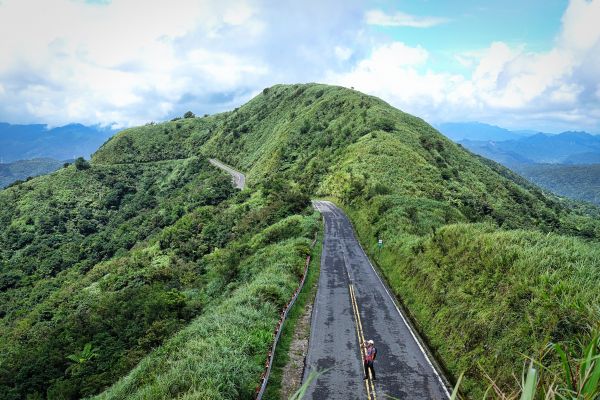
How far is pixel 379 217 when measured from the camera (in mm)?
43000

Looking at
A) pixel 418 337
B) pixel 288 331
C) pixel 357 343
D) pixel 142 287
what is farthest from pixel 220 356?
pixel 142 287

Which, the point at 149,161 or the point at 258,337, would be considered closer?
the point at 258,337

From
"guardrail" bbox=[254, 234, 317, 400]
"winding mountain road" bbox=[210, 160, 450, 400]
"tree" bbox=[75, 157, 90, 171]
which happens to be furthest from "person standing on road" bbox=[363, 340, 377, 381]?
"tree" bbox=[75, 157, 90, 171]

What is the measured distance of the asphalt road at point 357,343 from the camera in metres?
16.1

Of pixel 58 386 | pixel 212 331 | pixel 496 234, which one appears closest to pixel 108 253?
pixel 58 386

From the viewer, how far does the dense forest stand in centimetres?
1568

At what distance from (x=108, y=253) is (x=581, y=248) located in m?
70.9

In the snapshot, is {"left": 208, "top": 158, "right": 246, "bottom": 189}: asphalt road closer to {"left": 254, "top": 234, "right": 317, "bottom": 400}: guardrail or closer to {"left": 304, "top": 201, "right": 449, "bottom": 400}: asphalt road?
{"left": 304, "top": 201, "right": 449, "bottom": 400}: asphalt road

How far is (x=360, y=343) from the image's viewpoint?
20.1 meters

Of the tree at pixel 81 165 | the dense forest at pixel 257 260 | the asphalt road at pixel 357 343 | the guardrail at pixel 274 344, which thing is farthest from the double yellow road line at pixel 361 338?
the tree at pixel 81 165

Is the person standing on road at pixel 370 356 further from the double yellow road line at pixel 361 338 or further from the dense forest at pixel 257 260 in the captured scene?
the dense forest at pixel 257 260

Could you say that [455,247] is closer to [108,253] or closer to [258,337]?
[258,337]

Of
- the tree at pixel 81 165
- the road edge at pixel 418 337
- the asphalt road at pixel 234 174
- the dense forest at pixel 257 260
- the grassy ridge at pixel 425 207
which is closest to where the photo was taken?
the grassy ridge at pixel 425 207

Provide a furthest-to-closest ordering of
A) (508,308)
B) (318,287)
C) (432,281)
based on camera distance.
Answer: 1. (318,287)
2. (432,281)
3. (508,308)
